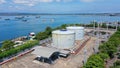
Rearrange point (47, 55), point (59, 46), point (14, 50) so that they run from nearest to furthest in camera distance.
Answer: point (47, 55) < point (14, 50) < point (59, 46)

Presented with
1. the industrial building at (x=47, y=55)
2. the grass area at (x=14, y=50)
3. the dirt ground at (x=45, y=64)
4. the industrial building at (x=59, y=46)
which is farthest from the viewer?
the grass area at (x=14, y=50)

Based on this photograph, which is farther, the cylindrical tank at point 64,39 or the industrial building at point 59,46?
the cylindrical tank at point 64,39

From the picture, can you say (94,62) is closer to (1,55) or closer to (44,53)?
(44,53)

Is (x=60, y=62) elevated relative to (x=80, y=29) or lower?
lower

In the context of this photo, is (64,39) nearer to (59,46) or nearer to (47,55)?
(59,46)

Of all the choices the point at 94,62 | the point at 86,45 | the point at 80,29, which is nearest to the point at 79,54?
the point at 86,45

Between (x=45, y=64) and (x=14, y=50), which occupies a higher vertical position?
(x=14, y=50)

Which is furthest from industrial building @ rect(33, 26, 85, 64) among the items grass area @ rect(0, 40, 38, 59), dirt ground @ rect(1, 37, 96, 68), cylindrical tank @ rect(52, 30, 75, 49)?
grass area @ rect(0, 40, 38, 59)

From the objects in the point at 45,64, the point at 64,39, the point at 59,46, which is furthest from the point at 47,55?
the point at 64,39

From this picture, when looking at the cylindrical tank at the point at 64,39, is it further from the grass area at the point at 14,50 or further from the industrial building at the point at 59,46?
the grass area at the point at 14,50

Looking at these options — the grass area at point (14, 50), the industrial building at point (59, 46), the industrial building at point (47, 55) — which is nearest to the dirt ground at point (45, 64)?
the industrial building at point (47, 55)

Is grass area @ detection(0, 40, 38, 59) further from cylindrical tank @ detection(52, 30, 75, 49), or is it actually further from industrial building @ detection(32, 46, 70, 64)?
cylindrical tank @ detection(52, 30, 75, 49)
